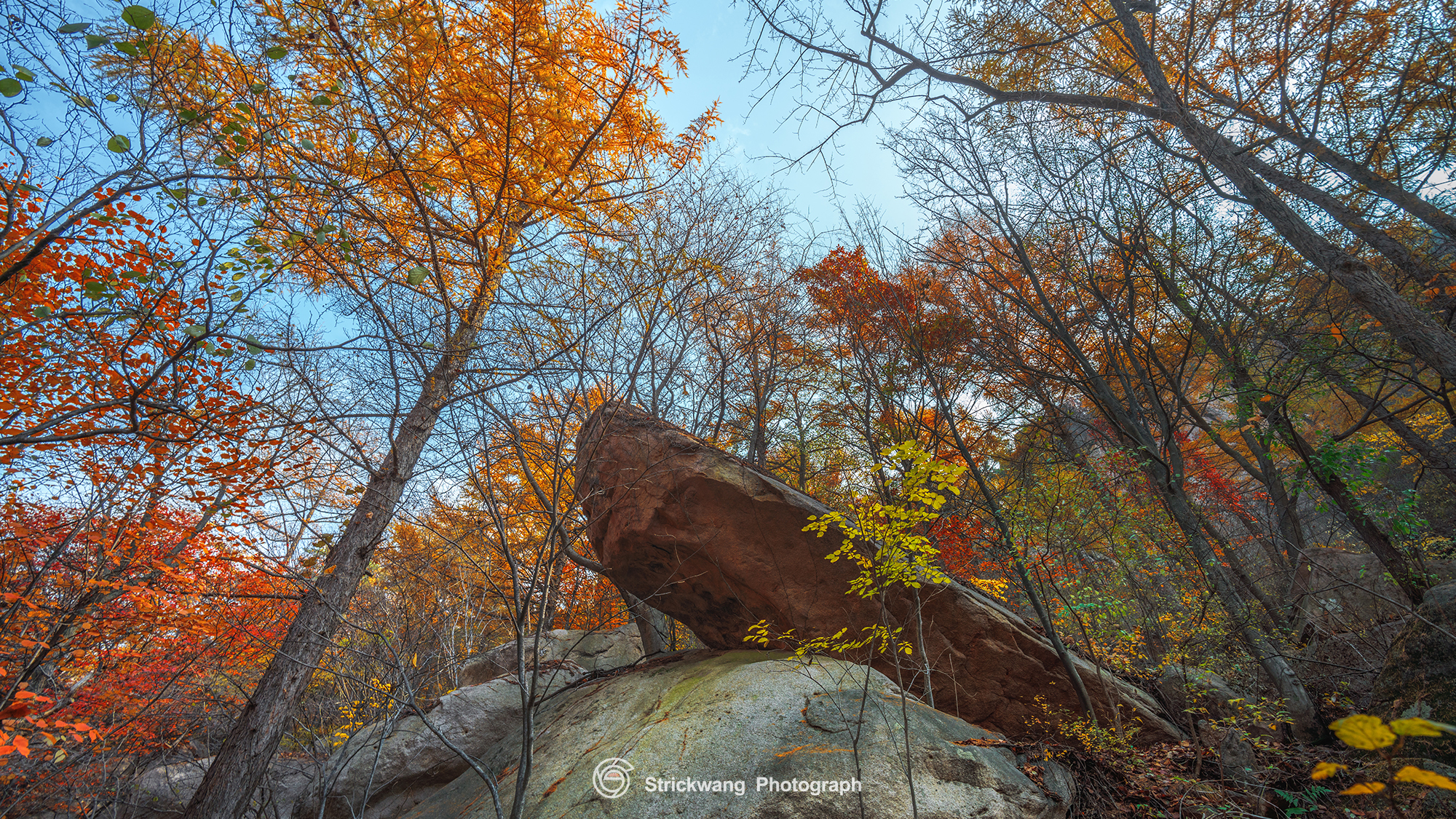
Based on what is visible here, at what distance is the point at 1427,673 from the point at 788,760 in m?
4.61

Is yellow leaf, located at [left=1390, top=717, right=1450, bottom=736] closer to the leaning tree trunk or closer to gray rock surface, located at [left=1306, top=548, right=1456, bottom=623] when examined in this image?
the leaning tree trunk

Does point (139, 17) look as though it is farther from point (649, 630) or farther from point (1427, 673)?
point (1427, 673)

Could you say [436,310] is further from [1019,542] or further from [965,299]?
[965,299]

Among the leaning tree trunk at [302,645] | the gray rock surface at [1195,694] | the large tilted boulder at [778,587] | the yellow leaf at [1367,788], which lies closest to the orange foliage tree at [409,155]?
the leaning tree trunk at [302,645]

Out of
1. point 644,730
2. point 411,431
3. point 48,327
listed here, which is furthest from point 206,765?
point 644,730

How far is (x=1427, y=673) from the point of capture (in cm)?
385

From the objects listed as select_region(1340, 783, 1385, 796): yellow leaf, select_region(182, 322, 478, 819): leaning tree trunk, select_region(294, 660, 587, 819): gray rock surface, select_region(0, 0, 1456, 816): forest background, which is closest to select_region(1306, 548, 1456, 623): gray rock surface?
select_region(0, 0, 1456, 816): forest background

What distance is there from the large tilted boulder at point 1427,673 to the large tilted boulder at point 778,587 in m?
1.44

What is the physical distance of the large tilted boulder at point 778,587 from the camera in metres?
4.98

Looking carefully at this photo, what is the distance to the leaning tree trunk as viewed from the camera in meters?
4.52

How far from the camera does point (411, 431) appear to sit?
238 inches

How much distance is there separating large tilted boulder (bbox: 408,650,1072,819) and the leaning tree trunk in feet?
5.61

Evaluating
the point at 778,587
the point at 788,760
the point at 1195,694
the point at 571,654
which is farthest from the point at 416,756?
the point at 1195,694

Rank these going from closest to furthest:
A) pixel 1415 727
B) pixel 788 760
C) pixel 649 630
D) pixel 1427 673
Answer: pixel 1415 727 < pixel 788 760 < pixel 1427 673 < pixel 649 630
